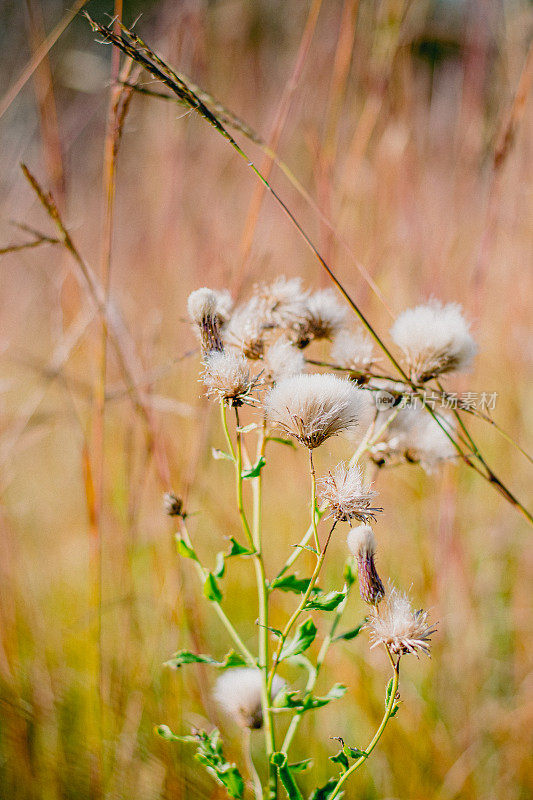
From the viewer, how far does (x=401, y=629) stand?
0.34 meters

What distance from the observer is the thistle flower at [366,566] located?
1.21 feet

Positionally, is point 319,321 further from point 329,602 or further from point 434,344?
point 329,602

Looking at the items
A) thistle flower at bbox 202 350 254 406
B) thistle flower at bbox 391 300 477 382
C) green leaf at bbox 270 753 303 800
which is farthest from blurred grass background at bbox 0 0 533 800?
green leaf at bbox 270 753 303 800

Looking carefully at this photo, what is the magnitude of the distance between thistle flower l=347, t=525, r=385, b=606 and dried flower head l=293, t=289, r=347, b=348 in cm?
19

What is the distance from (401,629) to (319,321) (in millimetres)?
269

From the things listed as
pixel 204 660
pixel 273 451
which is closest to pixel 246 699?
pixel 204 660

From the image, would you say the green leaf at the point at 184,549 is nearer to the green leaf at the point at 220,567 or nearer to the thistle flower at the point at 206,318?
the green leaf at the point at 220,567

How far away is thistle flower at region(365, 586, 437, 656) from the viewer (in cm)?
34

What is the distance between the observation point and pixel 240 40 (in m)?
1.56

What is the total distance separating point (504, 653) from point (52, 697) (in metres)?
0.74

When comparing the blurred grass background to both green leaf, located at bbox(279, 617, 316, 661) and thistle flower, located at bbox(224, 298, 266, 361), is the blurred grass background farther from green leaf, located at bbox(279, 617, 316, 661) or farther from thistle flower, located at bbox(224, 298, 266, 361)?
green leaf, located at bbox(279, 617, 316, 661)

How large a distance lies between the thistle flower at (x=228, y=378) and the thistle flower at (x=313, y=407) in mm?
20

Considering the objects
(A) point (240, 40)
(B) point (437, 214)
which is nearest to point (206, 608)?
(B) point (437, 214)

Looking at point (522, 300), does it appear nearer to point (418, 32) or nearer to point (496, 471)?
point (496, 471)
